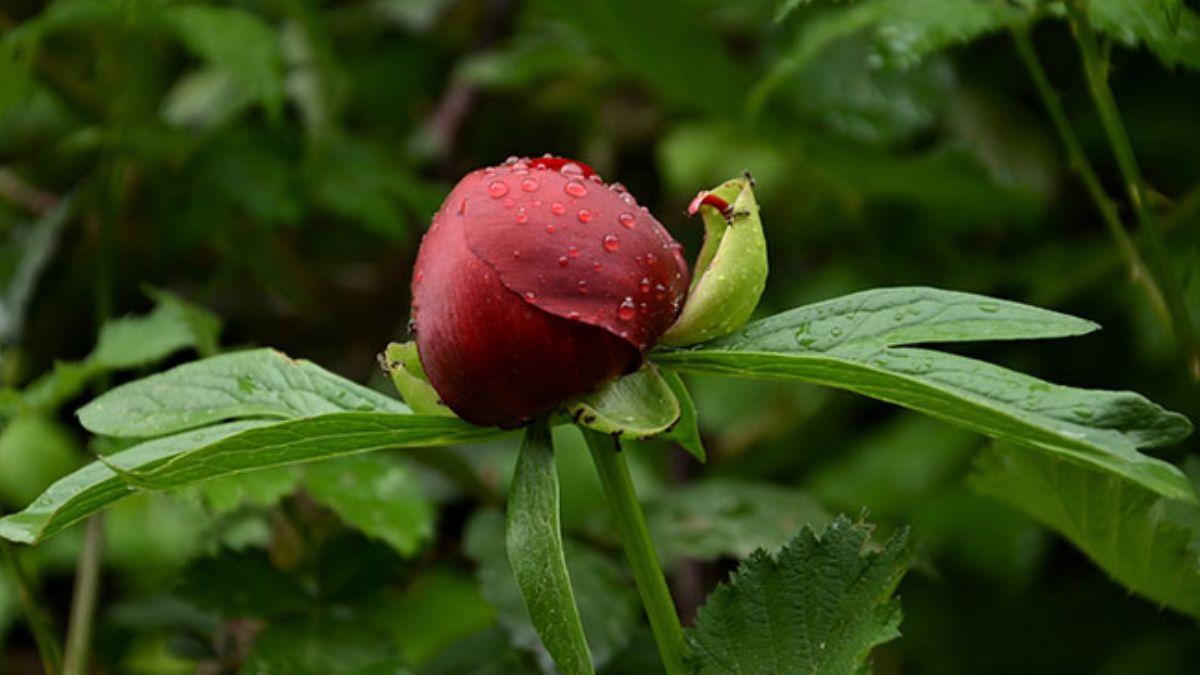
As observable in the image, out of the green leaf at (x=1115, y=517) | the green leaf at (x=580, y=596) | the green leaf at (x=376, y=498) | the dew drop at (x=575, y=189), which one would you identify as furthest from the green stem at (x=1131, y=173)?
the green leaf at (x=376, y=498)

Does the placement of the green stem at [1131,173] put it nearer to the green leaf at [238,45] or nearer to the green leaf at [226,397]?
the green leaf at [226,397]

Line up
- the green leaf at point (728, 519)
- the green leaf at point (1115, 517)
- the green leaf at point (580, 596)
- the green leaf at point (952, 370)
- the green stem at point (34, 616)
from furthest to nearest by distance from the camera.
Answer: the green leaf at point (728, 519) → the green leaf at point (580, 596) → the green stem at point (34, 616) → the green leaf at point (1115, 517) → the green leaf at point (952, 370)

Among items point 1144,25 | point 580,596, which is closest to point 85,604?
point 580,596

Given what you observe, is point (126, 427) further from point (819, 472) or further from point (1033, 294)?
point (1033, 294)

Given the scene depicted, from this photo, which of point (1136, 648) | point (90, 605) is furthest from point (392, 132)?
point (1136, 648)

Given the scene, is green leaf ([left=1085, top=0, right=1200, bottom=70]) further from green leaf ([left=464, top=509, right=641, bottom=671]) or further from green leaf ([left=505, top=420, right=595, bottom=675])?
green leaf ([left=464, top=509, right=641, bottom=671])

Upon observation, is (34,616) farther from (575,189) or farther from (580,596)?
(575,189)
